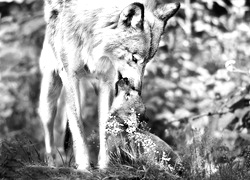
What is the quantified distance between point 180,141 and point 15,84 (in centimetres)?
518

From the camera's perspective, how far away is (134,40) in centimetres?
540

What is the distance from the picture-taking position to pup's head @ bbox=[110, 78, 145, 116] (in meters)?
5.11

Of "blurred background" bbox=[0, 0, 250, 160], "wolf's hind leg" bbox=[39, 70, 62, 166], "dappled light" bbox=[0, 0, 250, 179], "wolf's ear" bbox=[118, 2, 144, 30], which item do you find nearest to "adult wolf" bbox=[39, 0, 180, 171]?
"wolf's ear" bbox=[118, 2, 144, 30]

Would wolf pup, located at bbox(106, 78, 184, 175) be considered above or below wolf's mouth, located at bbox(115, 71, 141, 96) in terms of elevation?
below

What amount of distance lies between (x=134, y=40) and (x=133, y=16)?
25 centimetres

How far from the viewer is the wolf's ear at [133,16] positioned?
525 centimetres

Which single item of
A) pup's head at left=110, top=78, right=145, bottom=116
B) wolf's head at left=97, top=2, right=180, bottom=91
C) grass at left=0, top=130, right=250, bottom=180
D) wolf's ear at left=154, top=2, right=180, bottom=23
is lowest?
grass at left=0, top=130, right=250, bottom=180

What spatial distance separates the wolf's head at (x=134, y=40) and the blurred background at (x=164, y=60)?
12.3 ft

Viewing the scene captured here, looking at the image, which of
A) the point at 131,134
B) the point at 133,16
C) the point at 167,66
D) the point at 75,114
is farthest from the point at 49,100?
the point at 167,66

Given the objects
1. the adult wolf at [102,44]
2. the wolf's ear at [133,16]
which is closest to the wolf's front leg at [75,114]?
the adult wolf at [102,44]

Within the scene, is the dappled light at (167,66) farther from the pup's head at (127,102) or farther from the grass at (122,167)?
the pup's head at (127,102)

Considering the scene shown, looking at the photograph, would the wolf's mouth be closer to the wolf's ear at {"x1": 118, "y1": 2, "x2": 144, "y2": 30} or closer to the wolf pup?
the wolf pup

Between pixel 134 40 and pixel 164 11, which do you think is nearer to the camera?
pixel 134 40

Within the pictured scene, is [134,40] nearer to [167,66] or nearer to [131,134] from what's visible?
[131,134]
